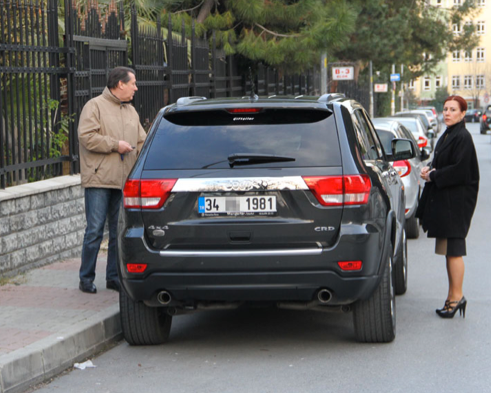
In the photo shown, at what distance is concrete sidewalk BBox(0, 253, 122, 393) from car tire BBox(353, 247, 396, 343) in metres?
1.80

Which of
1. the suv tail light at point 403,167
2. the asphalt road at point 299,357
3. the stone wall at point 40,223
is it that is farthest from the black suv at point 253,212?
the suv tail light at point 403,167

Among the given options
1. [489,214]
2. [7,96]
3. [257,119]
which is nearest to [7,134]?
[7,96]

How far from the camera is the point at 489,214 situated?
1507 centimetres

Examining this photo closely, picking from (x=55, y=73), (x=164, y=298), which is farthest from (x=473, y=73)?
(x=164, y=298)

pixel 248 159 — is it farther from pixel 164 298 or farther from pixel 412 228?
pixel 412 228

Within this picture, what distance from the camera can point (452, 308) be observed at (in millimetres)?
7449

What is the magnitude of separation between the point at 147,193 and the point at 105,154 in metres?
1.86

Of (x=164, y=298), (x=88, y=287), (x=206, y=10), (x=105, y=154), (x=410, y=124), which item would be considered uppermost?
(x=206, y=10)

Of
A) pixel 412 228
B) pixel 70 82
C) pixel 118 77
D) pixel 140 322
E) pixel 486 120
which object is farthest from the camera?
Answer: pixel 486 120

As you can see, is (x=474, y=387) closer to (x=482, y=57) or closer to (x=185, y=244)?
(x=185, y=244)

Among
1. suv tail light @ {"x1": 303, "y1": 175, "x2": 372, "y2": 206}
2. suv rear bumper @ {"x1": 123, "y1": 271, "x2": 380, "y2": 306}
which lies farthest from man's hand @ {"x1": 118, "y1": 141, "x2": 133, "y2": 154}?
suv tail light @ {"x1": 303, "y1": 175, "x2": 372, "y2": 206}

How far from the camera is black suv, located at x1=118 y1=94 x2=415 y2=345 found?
19.2ft

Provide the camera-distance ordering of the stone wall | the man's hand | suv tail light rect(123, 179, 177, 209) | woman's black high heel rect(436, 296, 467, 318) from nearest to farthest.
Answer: suv tail light rect(123, 179, 177, 209)
woman's black high heel rect(436, 296, 467, 318)
the man's hand
the stone wall

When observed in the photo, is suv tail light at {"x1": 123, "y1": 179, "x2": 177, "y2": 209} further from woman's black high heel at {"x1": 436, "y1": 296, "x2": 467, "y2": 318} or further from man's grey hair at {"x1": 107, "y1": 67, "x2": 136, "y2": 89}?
woman's black high heel at {"x1": 436, "y1": 296, "x2": 467, "y2": 318}
